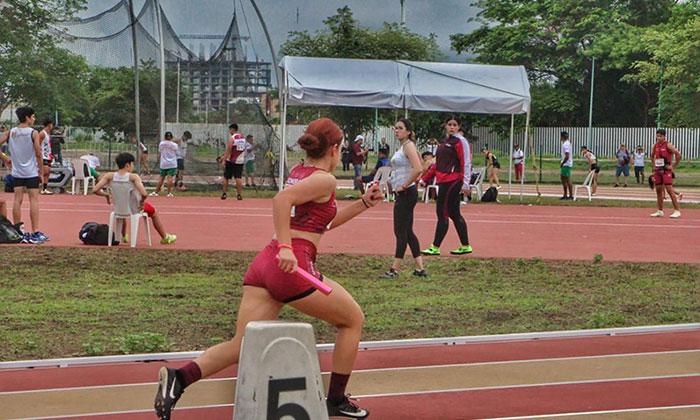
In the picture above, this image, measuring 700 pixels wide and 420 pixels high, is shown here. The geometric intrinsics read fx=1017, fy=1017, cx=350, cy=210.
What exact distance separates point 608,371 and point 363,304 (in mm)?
3149

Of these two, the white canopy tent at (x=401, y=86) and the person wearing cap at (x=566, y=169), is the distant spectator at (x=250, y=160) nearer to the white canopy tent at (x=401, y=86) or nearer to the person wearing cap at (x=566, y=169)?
the white canopy tent at (x=401, y=86)

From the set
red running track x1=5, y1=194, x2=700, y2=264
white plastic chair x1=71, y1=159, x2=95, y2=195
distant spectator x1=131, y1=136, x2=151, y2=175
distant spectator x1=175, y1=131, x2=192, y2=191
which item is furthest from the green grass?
distant spectator x1=131, y1=136, x2=151, y2=175

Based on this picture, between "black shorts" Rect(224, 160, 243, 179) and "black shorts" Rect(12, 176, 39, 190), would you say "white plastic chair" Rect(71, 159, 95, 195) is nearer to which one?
"black shorts" Rect(224, 160, 243, 179)

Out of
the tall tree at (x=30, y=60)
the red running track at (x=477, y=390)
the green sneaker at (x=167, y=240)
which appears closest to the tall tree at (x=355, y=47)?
the tall tree at (x=30, y=60)

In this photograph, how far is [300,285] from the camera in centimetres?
507

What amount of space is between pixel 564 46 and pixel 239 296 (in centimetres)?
5270

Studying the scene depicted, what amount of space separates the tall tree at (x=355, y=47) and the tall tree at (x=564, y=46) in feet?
18.8

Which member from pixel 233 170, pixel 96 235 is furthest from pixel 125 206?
pixel 233 170

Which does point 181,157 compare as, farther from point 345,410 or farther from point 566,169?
point 345,410

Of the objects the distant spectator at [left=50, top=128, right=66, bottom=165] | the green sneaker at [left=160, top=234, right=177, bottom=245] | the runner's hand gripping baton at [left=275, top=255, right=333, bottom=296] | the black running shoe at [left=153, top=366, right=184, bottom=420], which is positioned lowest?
the green sneaker at [left=160, top=234, right=177, bottom=245]

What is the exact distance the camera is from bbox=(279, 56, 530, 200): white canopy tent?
24.1 metres

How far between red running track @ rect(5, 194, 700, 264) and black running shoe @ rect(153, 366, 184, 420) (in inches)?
352

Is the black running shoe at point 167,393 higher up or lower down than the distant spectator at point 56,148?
lower down

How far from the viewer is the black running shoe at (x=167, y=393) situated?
495 cm
